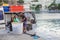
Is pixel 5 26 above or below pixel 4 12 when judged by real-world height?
below

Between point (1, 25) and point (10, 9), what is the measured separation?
18.1 inches

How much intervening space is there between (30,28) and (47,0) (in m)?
9.55

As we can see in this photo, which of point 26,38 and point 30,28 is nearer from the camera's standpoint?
point 26,38

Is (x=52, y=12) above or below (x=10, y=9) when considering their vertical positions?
below

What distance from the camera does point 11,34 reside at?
461 centimetres

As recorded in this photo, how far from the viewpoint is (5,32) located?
464 cm

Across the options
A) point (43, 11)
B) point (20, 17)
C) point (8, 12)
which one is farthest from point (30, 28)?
point (43, 11)

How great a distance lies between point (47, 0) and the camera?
13891mm

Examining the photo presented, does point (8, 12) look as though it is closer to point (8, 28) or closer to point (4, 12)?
point (4, 12)

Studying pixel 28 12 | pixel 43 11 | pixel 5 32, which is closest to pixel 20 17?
pixel 28 12

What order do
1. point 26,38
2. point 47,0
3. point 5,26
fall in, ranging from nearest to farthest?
point 26,38 < point 5,26 < point 47,0

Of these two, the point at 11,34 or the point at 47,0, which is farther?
the point at 47,0

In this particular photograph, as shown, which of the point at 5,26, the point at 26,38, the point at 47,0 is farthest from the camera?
the point at 47,0

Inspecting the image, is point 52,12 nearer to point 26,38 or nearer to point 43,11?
point 43,11
